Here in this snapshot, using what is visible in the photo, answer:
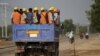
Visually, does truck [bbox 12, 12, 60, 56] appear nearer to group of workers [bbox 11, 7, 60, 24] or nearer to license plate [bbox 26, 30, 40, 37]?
license plate [bbox 26, 30, 40, 37]

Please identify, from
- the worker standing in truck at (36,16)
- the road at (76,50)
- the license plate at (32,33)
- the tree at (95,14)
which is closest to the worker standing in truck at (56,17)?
the worker standing in truck at (36,16)

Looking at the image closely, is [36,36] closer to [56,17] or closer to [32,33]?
[32,33]

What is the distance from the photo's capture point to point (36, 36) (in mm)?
19578

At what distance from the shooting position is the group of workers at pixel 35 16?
65.8 ft

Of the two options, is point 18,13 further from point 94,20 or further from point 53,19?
point 94,20

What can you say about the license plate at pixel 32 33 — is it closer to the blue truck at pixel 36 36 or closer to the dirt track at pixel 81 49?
the blue truck at pixel 36 36

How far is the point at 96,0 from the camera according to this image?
96.9ft

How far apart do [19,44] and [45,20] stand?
1803mm

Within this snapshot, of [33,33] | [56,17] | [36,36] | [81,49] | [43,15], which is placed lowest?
[81,49]

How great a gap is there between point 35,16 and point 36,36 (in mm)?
1177

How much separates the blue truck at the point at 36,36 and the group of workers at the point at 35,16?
1.28ft

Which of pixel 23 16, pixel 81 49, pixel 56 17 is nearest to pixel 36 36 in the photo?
pixel 23 16

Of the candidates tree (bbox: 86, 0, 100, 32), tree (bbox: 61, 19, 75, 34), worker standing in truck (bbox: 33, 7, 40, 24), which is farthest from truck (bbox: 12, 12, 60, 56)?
tree (bbox: 86, 0, 100, 32)

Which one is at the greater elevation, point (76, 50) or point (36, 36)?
point (36, 36)
